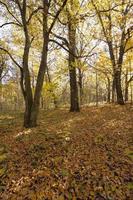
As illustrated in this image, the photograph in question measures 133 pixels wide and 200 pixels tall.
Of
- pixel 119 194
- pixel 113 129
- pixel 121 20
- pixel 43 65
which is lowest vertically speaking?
pixel 119 194

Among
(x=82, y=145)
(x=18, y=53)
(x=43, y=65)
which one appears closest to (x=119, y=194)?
→ (x=82, y=145)

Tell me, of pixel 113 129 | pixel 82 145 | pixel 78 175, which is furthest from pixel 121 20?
pixel 78 175

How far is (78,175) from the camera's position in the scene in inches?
254

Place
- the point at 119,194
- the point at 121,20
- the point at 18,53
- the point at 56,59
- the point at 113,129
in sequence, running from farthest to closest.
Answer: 1. the point at 56,59
2. the point at 18,53
3. the point at 121,20
4. the point at 113,129
5. the point at 119,194

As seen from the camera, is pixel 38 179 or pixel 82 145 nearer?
pixel 38 179

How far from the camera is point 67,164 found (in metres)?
6.95

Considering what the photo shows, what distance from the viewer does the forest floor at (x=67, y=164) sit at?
5.87 metres

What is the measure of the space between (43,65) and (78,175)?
593 centimetres

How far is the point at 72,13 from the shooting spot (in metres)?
11.3

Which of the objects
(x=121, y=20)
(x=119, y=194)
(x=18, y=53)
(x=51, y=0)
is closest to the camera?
(x=119, y=194)

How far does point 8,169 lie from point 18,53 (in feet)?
75.0

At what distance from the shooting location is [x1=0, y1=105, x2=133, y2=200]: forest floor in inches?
231

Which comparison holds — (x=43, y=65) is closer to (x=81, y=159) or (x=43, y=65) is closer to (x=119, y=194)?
(x=81, y=159)

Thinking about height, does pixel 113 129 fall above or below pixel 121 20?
below
